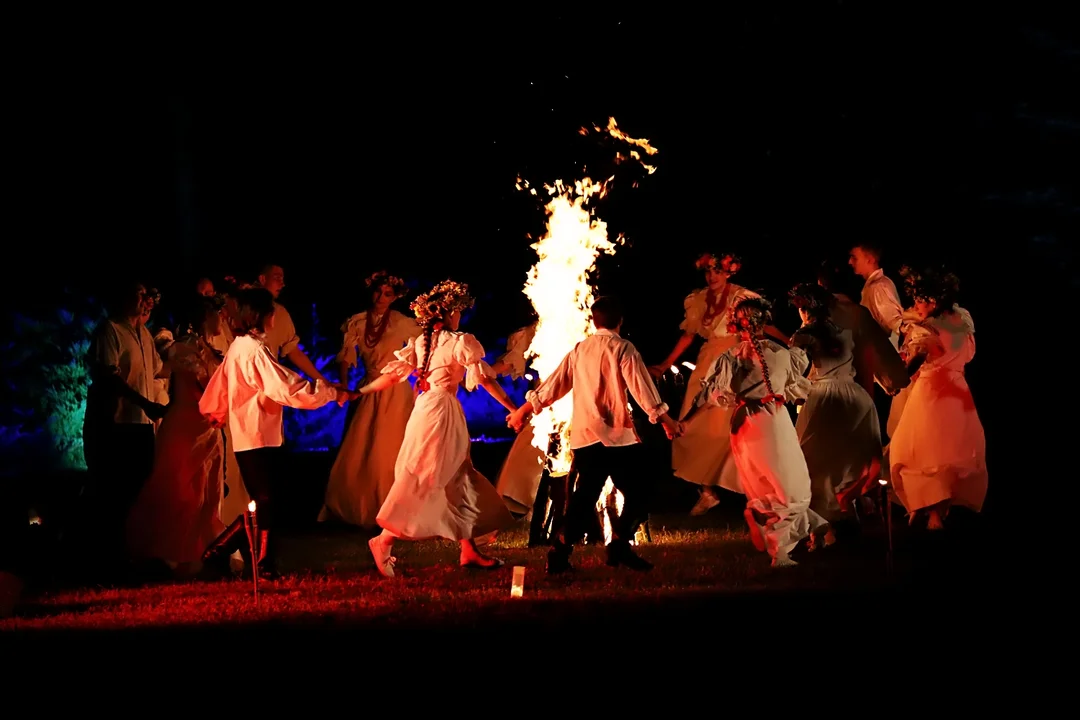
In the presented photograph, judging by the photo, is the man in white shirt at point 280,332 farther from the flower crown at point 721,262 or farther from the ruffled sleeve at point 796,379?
the ruffled sleeve at point 796,379

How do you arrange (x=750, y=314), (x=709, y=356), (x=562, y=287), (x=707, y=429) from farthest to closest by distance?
(x=709, y=356)
(x=707, y=429)
(x=562, y=287)
(x=750, y=314)

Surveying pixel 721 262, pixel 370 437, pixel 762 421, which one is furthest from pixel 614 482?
pixel 370 437

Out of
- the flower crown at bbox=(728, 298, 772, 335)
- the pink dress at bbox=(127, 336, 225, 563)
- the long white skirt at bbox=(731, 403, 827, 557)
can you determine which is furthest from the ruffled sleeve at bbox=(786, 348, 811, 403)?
the pink dress at bbox=(127, 336, 225, 563)

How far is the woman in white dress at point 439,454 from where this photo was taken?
34.0ft

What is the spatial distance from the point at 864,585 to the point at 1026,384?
384 inches

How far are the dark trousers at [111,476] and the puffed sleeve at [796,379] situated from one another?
5068mm

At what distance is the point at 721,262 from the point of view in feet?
44.4

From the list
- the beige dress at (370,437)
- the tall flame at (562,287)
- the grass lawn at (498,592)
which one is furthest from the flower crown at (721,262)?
the beige dress at (370,437)

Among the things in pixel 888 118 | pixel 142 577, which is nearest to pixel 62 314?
pixel 142 577

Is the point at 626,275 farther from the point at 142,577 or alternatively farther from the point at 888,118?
the point at 142,577

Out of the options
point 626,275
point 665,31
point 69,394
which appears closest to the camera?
point 69,394

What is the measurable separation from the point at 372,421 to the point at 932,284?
5330 millimetres

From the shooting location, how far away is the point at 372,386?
430 inches

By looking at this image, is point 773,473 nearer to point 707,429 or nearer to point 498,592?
point 498,592
